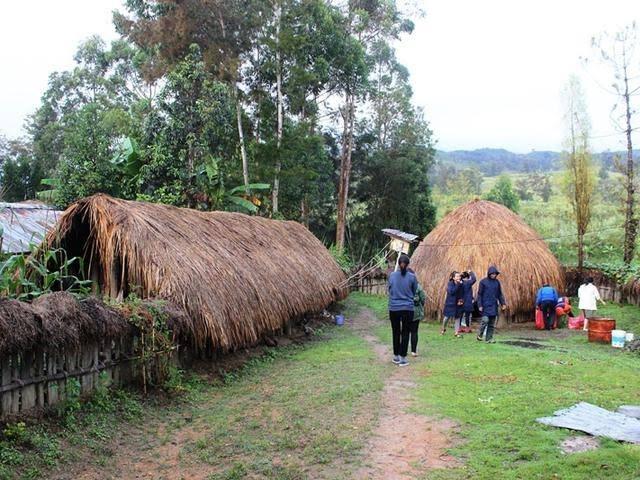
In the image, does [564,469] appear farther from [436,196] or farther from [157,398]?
[436,196]

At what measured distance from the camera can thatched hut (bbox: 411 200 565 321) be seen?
1412 centimetres

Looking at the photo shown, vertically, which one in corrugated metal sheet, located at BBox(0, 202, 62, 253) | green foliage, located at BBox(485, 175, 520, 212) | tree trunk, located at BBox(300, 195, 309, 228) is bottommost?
corrugated metal sheet, located at BBox(0, 202, 62, 253)

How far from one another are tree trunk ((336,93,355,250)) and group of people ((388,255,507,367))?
11.8 m

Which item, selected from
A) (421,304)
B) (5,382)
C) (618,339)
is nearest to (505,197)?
(618,339)

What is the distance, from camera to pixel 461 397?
261 inches

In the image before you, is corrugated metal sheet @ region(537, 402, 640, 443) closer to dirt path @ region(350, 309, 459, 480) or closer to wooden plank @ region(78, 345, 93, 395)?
dirt path @ region(350, 309, 459, 480)

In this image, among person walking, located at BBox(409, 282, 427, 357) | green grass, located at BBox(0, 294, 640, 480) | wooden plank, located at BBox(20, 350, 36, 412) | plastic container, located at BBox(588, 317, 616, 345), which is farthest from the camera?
plastic container, located at BBox(588, 317, 616, 345)

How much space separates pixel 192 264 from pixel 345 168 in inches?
692

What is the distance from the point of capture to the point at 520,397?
6434 millimetres

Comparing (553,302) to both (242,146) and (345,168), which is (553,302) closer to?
(242,146)

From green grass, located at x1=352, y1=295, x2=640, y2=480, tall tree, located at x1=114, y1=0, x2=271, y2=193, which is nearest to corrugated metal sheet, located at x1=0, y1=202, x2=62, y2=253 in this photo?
tall tree, located at x1=114, y1=0, x2=271, y2=193

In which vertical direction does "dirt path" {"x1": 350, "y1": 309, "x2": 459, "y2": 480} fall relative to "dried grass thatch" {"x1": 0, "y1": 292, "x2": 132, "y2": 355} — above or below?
below

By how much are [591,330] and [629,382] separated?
Result: 4.57 meters

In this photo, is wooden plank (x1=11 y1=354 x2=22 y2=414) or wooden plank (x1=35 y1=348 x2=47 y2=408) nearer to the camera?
wooden plank (x1=11 y1=354 x2=22 y2=414)
